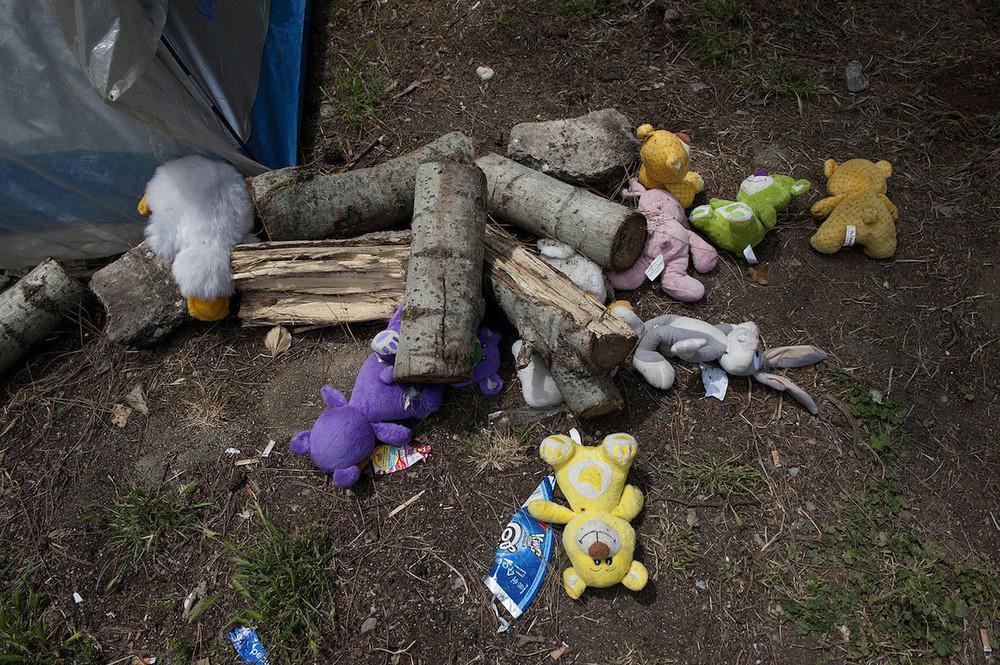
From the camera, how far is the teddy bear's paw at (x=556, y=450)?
7.75 feet

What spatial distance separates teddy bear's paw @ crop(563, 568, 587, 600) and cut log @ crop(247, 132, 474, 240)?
185cm

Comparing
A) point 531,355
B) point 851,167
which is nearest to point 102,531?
point 531,355

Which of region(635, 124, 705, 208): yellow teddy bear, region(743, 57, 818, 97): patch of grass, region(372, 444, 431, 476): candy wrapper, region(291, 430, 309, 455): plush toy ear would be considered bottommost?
region(372, 444, 431, 476): candy wrapper

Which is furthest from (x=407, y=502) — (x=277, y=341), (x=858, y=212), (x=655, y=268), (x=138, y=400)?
(x=858, y=212)

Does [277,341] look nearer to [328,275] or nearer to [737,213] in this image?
[328,275]

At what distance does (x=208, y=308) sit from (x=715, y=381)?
2.39 metres

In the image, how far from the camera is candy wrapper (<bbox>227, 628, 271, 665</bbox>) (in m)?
2.27

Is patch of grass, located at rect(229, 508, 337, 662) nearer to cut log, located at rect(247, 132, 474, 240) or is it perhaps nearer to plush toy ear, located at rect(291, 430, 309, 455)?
plush toy ear, located at rect(291, 430, 309, 455)

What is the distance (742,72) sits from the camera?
3689mm

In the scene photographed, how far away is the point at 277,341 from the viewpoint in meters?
2.97

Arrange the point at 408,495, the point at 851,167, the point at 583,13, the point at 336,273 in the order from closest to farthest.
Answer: the point at 408,495, the point at 336,273, the point at 851,167, the point at 583,13

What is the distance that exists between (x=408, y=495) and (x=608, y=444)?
2.87ft

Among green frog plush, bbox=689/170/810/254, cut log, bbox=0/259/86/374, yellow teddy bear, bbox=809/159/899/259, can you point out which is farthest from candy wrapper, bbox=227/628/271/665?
yellow teddy bear, bbox=809/159/899/259

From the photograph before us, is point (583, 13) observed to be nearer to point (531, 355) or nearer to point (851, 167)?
point (851, 167)
